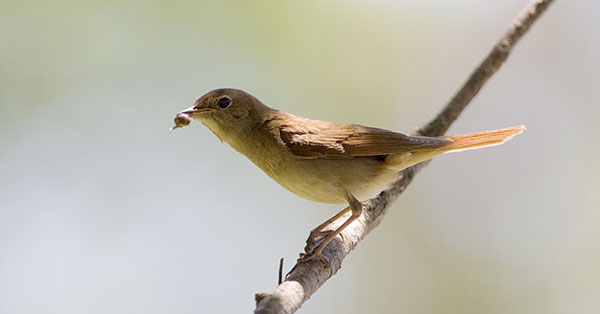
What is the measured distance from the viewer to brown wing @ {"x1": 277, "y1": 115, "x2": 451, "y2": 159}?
170 inches

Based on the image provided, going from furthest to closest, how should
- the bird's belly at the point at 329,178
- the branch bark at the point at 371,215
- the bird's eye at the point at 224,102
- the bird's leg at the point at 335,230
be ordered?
the bird's eye at the point at 224,102 → the bird's belly at the point at 329,178 → the bird's leg at the point at 335,230 → the branch bark at the point at 371,215

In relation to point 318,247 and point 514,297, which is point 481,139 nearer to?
point 318,247

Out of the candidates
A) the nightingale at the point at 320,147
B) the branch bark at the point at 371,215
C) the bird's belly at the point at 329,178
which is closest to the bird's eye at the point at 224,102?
the nightingale at the point at 320,147

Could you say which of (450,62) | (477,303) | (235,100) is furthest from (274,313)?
(450,62)

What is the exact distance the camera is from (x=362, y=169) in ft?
14.4

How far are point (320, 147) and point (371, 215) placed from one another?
73 centimetres

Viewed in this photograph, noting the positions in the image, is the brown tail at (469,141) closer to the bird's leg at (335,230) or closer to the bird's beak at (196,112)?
the bird's leg at (335,230)

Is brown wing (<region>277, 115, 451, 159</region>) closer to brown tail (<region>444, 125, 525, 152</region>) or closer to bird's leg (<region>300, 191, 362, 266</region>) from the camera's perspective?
brown tail (<region>444, 125, 525, 152</region>)

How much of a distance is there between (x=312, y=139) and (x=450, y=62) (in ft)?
17.0

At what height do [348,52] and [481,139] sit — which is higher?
[348,52]

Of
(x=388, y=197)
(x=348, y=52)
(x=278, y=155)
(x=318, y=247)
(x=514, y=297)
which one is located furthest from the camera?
(x=348, y=52)

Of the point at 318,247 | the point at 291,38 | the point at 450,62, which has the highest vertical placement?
the point at 450,62

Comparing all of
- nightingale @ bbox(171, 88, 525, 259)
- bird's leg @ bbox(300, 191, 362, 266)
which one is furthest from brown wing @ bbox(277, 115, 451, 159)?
bird's leg @ bbox(300, 191, 362, 266)

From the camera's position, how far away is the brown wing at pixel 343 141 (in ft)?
14.2
